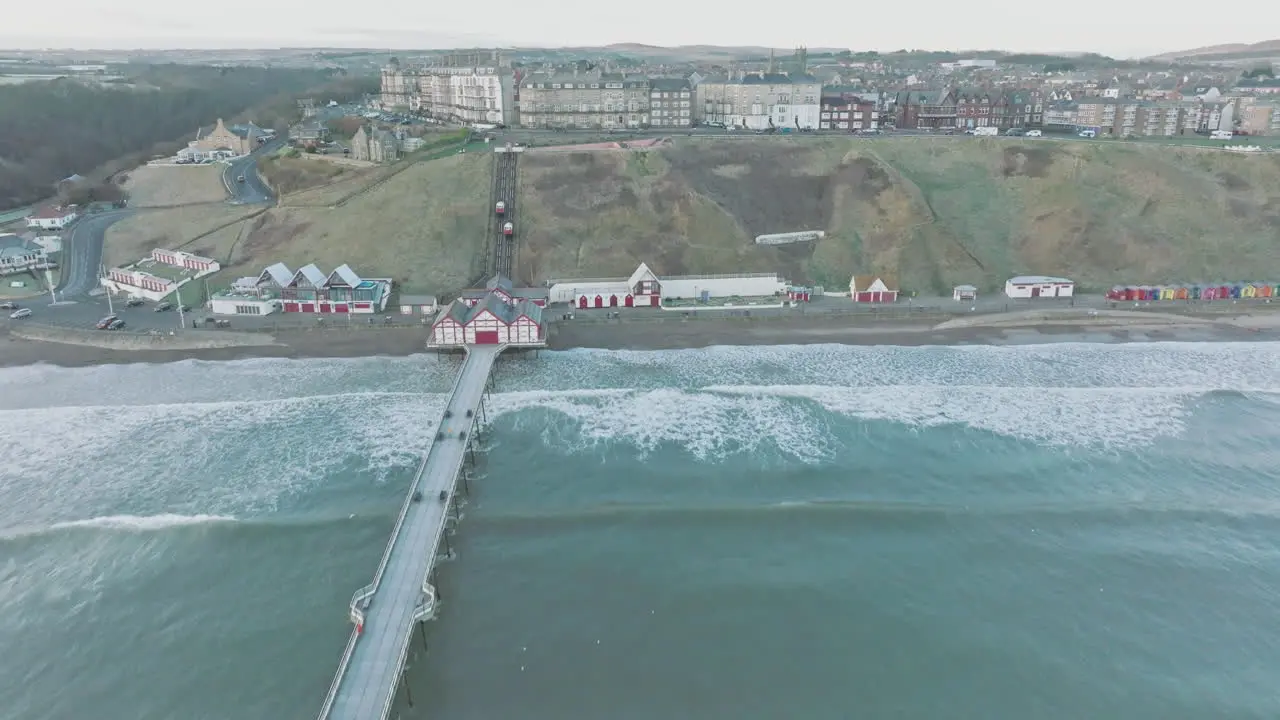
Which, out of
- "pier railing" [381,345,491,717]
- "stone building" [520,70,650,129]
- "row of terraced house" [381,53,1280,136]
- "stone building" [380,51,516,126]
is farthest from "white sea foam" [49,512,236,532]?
"stone building" [380,51,516,126]

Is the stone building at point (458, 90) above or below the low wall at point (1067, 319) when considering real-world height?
above

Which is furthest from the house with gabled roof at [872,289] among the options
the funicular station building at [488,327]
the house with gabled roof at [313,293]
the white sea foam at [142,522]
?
the white sea foam at [142,522]

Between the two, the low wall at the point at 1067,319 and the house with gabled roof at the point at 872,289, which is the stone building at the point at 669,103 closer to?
the house with gabled roof at the point at 872,289

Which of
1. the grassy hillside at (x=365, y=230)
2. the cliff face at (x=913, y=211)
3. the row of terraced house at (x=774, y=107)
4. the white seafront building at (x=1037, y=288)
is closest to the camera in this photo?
the white seafront building at (x=1037, y=288)

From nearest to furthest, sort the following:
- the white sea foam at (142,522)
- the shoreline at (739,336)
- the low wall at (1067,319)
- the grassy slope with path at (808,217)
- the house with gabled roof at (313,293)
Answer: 1. the white sea foam at (142,522)
2. the shoreline at (739,336)
3. the low wall at (1067,319)
4. the house with gabled roof at (313,293)
5. the grassy slope with path at (808,217)

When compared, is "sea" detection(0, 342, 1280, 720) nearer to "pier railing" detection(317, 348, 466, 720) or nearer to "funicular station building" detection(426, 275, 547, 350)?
"pier railing" detection(317, 348, 466, 720)
